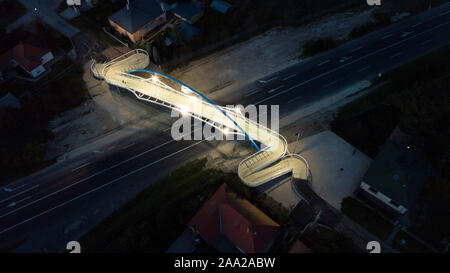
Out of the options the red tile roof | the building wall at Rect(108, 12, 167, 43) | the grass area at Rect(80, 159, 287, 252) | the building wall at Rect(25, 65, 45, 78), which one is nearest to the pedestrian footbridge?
the grass area at Rect(80, 159, 287, 252)

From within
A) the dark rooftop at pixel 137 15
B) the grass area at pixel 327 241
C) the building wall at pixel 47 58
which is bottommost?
the grass area at pixel 327 241

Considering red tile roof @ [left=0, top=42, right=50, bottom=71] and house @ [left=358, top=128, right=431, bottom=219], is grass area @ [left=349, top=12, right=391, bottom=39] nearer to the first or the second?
house @ [left=358, top=128, right=431, bottom=219]

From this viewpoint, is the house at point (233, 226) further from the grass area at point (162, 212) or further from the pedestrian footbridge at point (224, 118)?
the pedestrian footbridge at point (224, 118)

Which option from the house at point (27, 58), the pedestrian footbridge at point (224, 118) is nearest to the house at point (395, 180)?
the pedestrian footbridge at point (224, 118)

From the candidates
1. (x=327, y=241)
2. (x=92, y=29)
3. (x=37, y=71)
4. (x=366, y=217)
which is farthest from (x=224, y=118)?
Answer: (x=92, y=29)

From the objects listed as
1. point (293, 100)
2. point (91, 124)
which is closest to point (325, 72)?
A: point (293, 100)

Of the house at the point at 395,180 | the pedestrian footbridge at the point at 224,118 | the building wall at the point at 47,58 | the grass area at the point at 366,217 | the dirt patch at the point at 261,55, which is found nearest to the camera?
the house at the point at 395,180
